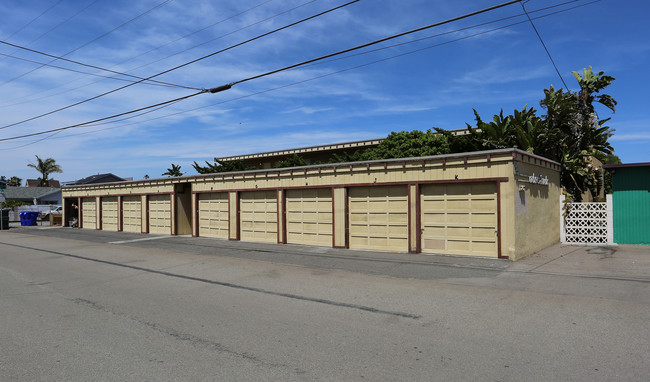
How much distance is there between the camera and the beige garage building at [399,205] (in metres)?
13.1

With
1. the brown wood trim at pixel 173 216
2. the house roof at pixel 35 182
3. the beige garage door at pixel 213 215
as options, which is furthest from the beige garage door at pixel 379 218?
the house roof at pixel 35 182

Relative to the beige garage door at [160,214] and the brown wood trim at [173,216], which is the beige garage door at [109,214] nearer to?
the beige garage door at [160,214]

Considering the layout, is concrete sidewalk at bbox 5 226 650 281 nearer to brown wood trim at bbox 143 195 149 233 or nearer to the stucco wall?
the stucco wall

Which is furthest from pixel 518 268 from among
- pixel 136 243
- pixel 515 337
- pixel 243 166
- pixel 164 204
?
pixel 243 166

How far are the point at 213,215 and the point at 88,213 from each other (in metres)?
15.5

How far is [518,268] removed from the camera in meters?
11.3

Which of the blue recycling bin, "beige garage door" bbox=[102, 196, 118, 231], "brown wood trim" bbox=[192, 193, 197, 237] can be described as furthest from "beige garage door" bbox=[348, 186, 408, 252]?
the blue recycling bin

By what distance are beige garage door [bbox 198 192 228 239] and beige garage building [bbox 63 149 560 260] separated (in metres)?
0.05

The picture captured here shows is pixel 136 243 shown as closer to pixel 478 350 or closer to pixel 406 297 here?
pixel 406 297

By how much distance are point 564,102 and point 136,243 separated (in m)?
20.4

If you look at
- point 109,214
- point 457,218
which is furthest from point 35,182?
point 457,218

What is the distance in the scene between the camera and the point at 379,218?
51.7 ft

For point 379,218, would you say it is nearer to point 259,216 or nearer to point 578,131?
point 259,216

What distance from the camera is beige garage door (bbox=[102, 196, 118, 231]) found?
95.5ft
